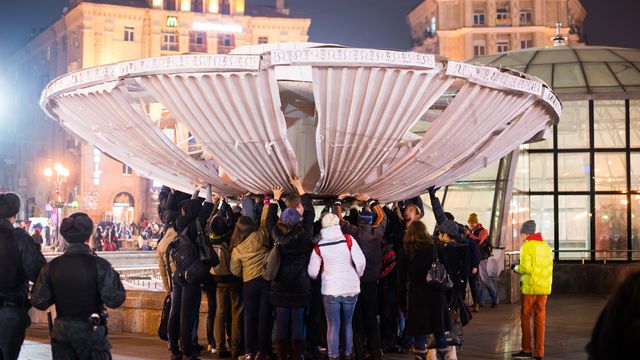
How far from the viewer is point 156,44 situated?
265 ft

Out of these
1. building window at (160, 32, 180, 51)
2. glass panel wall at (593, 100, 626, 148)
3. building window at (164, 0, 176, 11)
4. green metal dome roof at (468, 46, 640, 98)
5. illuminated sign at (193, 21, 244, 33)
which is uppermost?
building window at (164, 0, 176, 11)

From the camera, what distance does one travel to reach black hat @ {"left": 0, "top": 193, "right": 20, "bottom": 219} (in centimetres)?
803

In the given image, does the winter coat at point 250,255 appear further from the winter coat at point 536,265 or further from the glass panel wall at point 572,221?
the glass panel wall at point 572,221

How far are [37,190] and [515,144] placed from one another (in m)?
85.1

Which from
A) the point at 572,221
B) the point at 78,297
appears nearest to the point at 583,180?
the point at 572,221

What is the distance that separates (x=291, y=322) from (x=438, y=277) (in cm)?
193

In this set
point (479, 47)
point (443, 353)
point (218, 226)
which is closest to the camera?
point (443, 353)

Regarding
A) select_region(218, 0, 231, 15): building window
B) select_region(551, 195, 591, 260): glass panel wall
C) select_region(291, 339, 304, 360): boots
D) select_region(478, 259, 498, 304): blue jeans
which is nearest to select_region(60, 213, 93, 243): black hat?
select_region(291, 339, 304, 360): boots

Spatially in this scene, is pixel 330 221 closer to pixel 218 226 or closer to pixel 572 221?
pixel 218 226

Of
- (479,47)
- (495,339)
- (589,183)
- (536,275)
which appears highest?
(479,47)

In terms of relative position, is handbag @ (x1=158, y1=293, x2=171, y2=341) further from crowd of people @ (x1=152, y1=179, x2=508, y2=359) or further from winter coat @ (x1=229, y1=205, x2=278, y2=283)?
winter coat @ (x1=229, y1=205, x2=278, y2=283)

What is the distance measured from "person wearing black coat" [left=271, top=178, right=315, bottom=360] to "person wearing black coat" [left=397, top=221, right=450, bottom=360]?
1.21 meters

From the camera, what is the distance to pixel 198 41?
82000 millimetres

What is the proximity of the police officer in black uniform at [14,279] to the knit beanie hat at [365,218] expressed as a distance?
4.11 m
